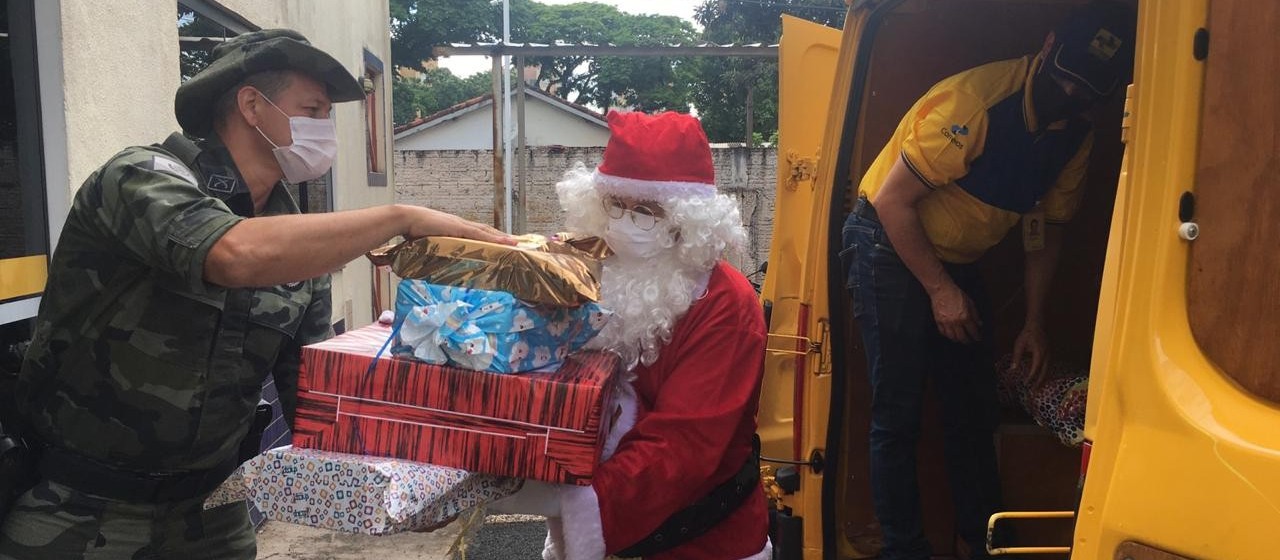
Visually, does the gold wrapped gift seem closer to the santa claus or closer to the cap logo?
the santa claus

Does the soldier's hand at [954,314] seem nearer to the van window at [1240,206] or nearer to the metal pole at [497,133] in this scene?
the van window at [1240,206]

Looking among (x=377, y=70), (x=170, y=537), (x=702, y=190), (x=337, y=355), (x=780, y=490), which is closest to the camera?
(x=337, y=355)

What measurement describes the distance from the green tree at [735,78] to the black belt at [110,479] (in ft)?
87.2

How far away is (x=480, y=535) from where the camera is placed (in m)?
4.88

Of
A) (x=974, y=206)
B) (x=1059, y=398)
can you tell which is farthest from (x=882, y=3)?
(x=1059, y=398)

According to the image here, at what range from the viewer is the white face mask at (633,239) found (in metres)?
2.22

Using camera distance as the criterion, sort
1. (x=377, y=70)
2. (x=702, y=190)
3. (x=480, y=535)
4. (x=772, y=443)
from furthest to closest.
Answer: (x=377, y=70) → (x=480, y=535) → (x=772, y=443) → (x=702, y=190)

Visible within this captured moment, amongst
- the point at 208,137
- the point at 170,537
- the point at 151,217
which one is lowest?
the point at 170,537

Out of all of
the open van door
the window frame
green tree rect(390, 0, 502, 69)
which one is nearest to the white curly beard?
the open van door

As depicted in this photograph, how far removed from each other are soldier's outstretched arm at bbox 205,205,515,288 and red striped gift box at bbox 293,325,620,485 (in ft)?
0.62

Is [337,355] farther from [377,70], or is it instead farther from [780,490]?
[377,70]

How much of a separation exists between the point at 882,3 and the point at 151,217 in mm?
2062

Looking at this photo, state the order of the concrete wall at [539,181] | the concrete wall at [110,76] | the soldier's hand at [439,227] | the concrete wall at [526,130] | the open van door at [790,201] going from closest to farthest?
the soldier's hand at [439,227] < the concrete wall at [110,76] < the open van door at [790,201] < the concrete wall at [539,181] < the concrete wall at [526,130]

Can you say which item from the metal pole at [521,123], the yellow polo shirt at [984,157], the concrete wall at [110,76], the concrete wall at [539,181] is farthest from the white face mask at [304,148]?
the concrete wall at [539,181]
